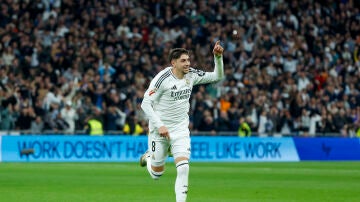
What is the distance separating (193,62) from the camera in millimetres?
33375

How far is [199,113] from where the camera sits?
31.2 metres

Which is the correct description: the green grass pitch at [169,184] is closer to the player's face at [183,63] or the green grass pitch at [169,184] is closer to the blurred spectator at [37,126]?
the player's face at [183,63]

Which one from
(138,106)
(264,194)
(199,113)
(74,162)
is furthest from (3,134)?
(264,194)

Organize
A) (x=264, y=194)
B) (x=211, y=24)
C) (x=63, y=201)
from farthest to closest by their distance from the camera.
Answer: (x=211, y=24), (x=264, y=194), (x=63, y=201)

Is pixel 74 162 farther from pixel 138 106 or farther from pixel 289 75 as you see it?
pixel 289 75

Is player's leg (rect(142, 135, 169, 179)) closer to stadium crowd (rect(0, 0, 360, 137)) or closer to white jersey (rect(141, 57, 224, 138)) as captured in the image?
white jersey (rect(141, 57, 224, 138))

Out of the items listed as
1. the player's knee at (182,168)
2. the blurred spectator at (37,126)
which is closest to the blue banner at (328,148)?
the blurred spectator at (37,126)

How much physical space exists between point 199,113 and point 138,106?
2.14 meters

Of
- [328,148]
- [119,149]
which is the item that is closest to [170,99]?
[119,149]

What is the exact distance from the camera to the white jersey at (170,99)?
43.6 feet

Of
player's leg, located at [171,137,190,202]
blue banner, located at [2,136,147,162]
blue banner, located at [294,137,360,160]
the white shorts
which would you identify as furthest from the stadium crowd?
player's leg, located at [171,137,190,202]

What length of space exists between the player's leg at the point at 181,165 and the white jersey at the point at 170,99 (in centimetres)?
17

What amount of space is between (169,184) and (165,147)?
4.99 metres

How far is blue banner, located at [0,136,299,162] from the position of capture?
2898 centimetres
